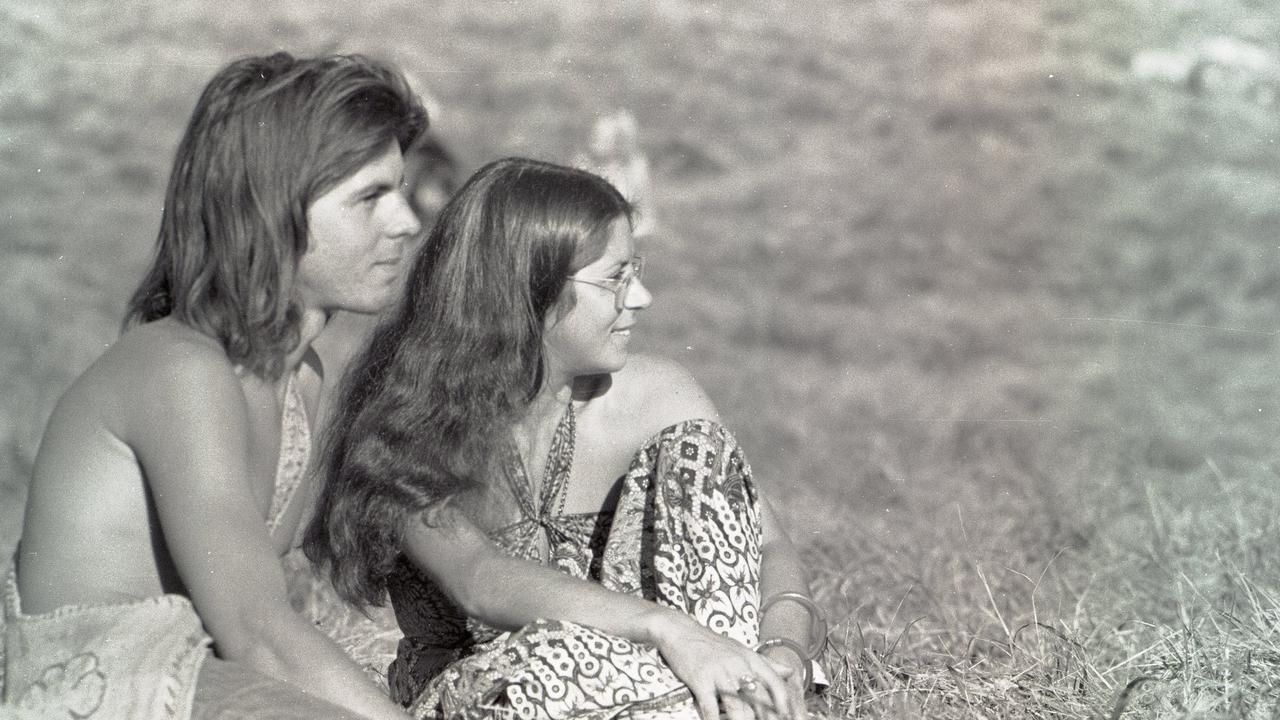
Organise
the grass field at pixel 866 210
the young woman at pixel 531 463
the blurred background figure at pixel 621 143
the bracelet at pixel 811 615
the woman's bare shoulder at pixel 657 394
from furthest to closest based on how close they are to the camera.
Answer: the blurred background figure at pixel 621 143 → the grass field at pixel 866 210 → the woman's bare shoulder at pixel 657 394 → the bracelet at pixel 811 615 → the young woman at pixel 531 463

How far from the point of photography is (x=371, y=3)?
8352mm

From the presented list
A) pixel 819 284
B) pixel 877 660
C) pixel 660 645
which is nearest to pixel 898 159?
pixel 819 284

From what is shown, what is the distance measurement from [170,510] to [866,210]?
786 cm

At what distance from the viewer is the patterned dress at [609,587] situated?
7.94ft

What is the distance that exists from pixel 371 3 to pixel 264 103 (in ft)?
20.6

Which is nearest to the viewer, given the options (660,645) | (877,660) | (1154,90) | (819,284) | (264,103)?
(264,103)

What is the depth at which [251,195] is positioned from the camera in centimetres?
232

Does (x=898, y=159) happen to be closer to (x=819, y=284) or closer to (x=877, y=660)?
(x=819, y=284)

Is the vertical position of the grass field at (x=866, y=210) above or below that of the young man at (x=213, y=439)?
below

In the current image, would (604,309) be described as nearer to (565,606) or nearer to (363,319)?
(565,606)

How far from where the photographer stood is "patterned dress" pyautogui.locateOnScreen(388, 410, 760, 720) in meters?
2.42

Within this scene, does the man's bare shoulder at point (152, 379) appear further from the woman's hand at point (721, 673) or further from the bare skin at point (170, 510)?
the woman's hand at point (721, 673)

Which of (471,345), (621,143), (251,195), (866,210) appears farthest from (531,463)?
(866,210)

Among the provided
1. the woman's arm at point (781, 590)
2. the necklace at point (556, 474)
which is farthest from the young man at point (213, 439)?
the woman's arm at point (781, 590)
